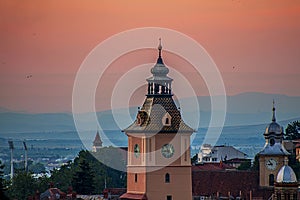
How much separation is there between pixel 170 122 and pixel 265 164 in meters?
22.7

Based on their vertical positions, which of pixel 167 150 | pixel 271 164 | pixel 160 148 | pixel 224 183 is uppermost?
pixel 271 164

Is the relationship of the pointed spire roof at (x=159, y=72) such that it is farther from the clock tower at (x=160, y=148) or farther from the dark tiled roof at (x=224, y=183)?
the dark tiled roof at (x=224, y=183)

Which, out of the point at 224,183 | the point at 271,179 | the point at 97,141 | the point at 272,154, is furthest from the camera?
the point at 97,141

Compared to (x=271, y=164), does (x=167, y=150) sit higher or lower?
lower

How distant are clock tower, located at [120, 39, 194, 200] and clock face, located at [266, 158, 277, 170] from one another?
21.1 meters

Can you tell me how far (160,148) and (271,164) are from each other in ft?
75.8

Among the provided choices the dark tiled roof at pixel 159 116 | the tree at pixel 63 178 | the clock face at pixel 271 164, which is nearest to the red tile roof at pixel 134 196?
the dark tiled roof at pixel 159 116

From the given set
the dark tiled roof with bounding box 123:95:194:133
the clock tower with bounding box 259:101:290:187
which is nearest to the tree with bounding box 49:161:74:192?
the clock tower with bounding box 259:101:290:187

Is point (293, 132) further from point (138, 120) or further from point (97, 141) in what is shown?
point (138, 120)

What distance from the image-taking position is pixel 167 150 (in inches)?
3241

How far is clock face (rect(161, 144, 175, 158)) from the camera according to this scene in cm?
8225

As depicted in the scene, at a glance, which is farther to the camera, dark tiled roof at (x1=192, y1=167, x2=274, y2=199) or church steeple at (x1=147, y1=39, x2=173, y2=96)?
dark tiled roof at (x1=192, y1=167, x2=274, y2=199)

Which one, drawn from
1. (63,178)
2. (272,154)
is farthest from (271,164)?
(63,178)

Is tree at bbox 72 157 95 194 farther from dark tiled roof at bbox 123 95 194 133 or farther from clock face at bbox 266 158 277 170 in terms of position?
dark tiled roof at bbox 123 95 194 133
